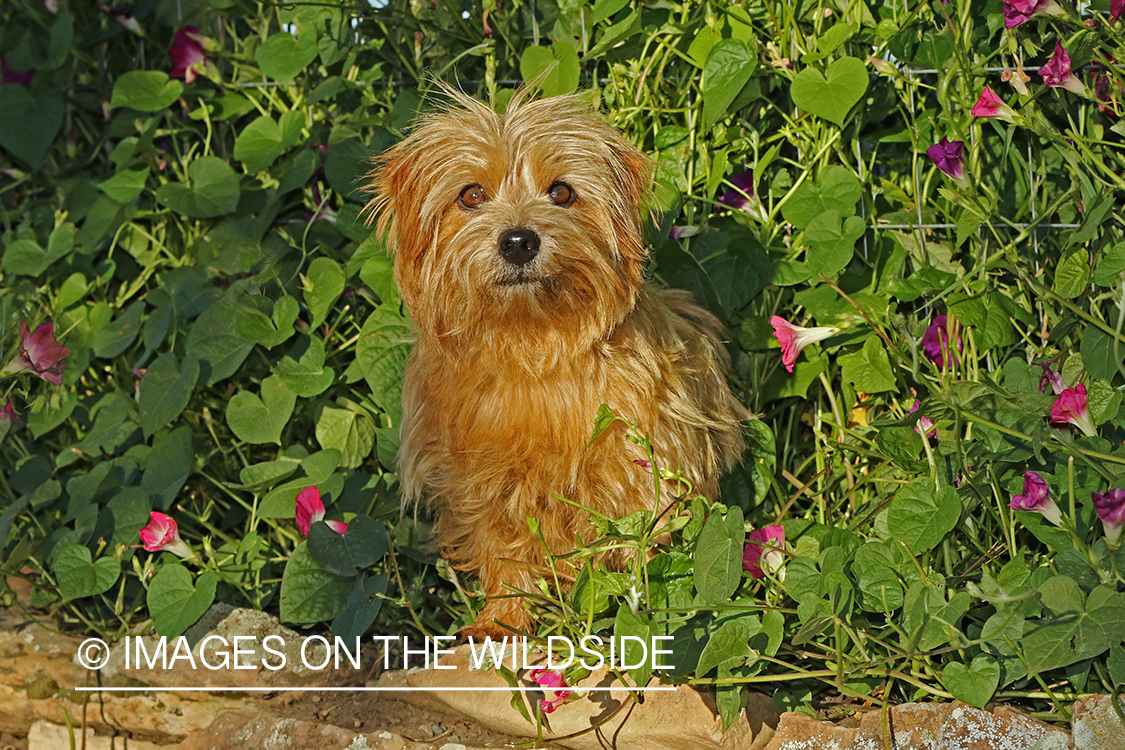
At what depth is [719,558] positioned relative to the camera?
7.55 ft

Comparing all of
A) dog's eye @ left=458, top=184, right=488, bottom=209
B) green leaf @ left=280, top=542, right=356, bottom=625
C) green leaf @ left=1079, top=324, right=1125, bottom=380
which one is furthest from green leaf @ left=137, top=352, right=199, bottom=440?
green leaf @ left=1079, top=324, right=1125, bottom=380

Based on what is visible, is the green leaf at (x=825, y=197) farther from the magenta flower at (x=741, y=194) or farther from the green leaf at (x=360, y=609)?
the green leaf at (x=360, y=609)

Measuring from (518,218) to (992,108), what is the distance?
139cm

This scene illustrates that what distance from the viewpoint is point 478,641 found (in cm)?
278

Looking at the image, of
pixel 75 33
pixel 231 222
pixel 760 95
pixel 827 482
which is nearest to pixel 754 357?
pixel 827 482

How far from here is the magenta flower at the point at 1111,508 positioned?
2174mm

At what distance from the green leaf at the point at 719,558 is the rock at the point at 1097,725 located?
0.83 m

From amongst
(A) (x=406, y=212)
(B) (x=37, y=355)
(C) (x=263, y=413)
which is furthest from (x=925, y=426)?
(B) (x=37, y=355)

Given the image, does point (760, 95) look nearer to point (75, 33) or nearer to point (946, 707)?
point (946, 707)

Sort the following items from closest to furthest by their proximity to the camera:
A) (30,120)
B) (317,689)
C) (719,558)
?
(719,558) → (317,689) → (30,120)

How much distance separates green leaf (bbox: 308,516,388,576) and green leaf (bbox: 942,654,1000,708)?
1.53m

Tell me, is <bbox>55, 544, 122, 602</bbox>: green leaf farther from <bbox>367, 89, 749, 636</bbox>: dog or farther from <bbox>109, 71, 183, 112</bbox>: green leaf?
<bbox>109, 71, 183, 112</bbox>: green leaf

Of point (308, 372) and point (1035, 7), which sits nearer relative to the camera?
point (1035, 7)

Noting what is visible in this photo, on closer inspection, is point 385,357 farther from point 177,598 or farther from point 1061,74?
point 1061,74
